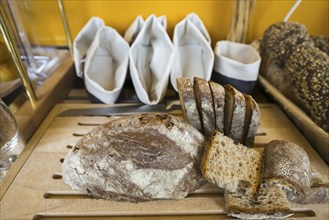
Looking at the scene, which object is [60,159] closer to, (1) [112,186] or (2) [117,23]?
(1) [112,186]

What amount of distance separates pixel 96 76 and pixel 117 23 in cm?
29

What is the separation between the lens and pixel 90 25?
2.92 ft

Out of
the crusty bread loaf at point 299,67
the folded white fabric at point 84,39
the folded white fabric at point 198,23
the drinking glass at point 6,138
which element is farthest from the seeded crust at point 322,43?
the drinking glass at point 6,138

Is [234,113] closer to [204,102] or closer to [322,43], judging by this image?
[204,102]

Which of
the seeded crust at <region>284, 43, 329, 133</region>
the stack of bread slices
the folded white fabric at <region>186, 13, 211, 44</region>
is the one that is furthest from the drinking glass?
the seeded crust at <region>284, 43, 329, 133</region>

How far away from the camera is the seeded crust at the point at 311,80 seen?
645mm

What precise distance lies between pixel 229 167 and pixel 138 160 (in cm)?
19

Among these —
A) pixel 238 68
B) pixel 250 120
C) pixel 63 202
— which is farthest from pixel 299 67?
pixel 63 202

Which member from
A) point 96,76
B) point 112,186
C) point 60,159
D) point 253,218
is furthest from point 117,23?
point 253,218

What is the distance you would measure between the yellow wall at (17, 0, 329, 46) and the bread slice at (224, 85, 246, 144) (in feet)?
1.76

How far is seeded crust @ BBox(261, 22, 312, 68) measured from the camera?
0.81 m

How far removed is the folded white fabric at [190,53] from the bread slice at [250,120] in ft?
0.85

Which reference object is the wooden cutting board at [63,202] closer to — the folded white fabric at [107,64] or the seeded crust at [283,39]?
the folded white fabric at [107,64]

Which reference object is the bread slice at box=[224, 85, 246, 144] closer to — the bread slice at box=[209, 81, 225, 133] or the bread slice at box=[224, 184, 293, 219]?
the bread slice at box=[209, 81, 225, 133]
